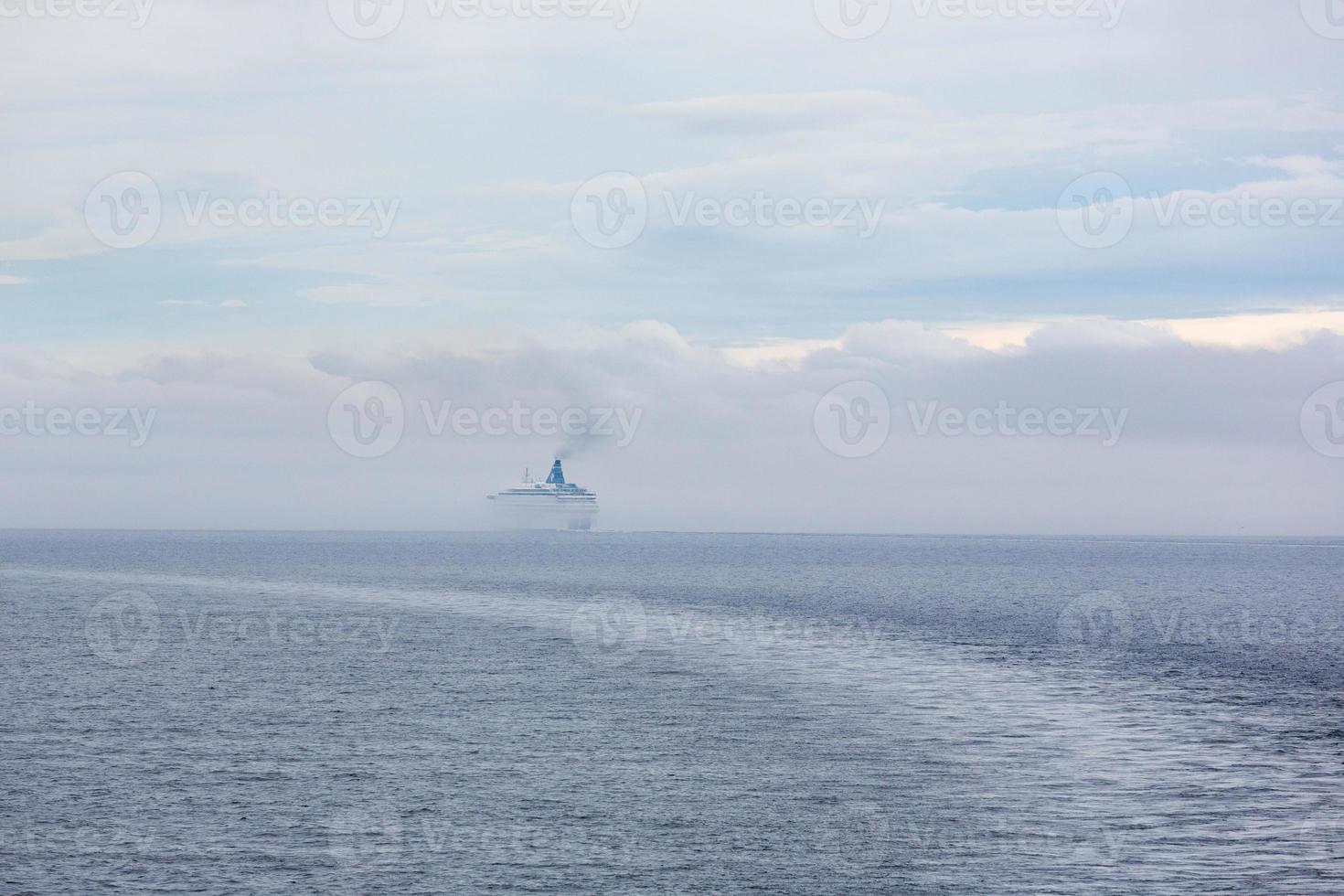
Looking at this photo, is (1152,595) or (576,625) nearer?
(576,625)

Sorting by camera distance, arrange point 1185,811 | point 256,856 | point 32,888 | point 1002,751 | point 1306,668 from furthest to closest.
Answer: point 1306,668
point 1002,751
point 1185,811
point 256,856
point 32,888

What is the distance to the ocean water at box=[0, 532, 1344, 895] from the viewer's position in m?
34.6

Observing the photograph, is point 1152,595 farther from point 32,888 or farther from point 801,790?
point 32,888

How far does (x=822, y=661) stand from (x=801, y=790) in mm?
38554

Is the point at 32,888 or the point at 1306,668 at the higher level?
the point at 1306,668

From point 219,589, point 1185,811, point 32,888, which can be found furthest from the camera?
point 219,589

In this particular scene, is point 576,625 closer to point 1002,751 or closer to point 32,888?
point 1002,751

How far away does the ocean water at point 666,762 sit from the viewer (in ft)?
113

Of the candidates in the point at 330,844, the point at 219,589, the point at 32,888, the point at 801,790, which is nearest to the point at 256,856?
the point at 330,844

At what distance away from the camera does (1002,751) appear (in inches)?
1996

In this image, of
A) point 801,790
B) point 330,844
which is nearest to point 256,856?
point 330,844

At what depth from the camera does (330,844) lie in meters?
36.2

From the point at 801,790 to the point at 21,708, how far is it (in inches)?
1504

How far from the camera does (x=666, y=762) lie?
47.8 m
